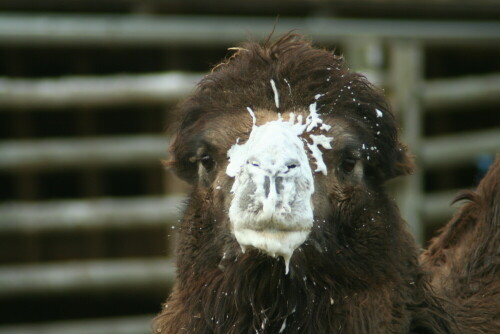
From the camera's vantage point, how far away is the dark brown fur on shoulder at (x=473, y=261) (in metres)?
4.50

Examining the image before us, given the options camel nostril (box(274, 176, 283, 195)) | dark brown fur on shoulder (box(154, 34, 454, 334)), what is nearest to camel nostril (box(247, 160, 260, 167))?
camel nostril (box(274, 176, 283, 195))

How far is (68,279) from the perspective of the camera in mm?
9391

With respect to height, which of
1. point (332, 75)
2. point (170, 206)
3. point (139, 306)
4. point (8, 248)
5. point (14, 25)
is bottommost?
point (139, 306)

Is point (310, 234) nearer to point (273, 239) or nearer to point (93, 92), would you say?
point (273, 239)

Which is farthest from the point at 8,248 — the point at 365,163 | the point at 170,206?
the point at 365,163

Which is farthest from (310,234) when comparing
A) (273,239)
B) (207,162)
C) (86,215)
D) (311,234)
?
(86,215)

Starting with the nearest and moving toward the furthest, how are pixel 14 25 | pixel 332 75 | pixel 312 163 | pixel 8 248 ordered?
pixel 312 163
pixel 332 75
pixel 14 25
pixel 8 248

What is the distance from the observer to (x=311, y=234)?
3.95 metres

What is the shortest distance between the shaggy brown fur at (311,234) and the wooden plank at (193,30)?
4452 millimetres

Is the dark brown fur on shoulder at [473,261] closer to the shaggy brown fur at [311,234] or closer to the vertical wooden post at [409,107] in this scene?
the shaggy brown fur at [311,234]

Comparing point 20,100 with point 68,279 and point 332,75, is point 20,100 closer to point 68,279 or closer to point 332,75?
point 68,279

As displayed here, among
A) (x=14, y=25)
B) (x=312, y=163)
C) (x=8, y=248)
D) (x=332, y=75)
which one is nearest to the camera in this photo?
(x=312, y=163)

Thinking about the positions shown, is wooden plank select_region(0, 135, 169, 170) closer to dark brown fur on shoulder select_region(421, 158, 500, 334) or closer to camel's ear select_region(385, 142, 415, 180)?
dark brown fur on shoulder select_region(421, 158, 500, 334)

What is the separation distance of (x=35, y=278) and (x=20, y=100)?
1.69 metres
